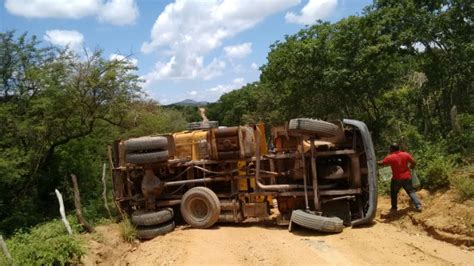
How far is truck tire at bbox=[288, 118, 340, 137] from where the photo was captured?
9.95m

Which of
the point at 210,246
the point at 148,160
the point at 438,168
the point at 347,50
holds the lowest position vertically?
the point at 210,246

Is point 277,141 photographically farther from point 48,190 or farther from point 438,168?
point 48,190

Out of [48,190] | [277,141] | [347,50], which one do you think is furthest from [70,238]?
[347,50]

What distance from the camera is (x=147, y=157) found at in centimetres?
1123

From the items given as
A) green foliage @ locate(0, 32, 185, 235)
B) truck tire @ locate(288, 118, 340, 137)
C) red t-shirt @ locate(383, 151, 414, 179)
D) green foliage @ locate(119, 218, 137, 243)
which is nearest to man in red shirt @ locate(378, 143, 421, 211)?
red t-shirt @ locate(383, 151, 414, 179)

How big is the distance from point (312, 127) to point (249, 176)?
2067mm

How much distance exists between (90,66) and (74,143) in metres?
3.97

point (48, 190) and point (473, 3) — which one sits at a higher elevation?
point (473, 3)

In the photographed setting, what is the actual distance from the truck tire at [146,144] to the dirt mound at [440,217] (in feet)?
16.6

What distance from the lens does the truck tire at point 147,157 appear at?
11.2 meters

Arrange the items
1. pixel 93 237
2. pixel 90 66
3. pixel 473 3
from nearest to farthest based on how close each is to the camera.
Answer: pixel 93 237
pixel 473 3
pixel 90 66

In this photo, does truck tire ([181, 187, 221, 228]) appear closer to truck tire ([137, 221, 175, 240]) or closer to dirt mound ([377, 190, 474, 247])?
truck tire ([137, 221, 175, 240])

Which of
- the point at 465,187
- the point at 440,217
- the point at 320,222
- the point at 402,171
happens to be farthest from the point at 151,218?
the point at 465,187

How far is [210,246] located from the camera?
9.62 m
